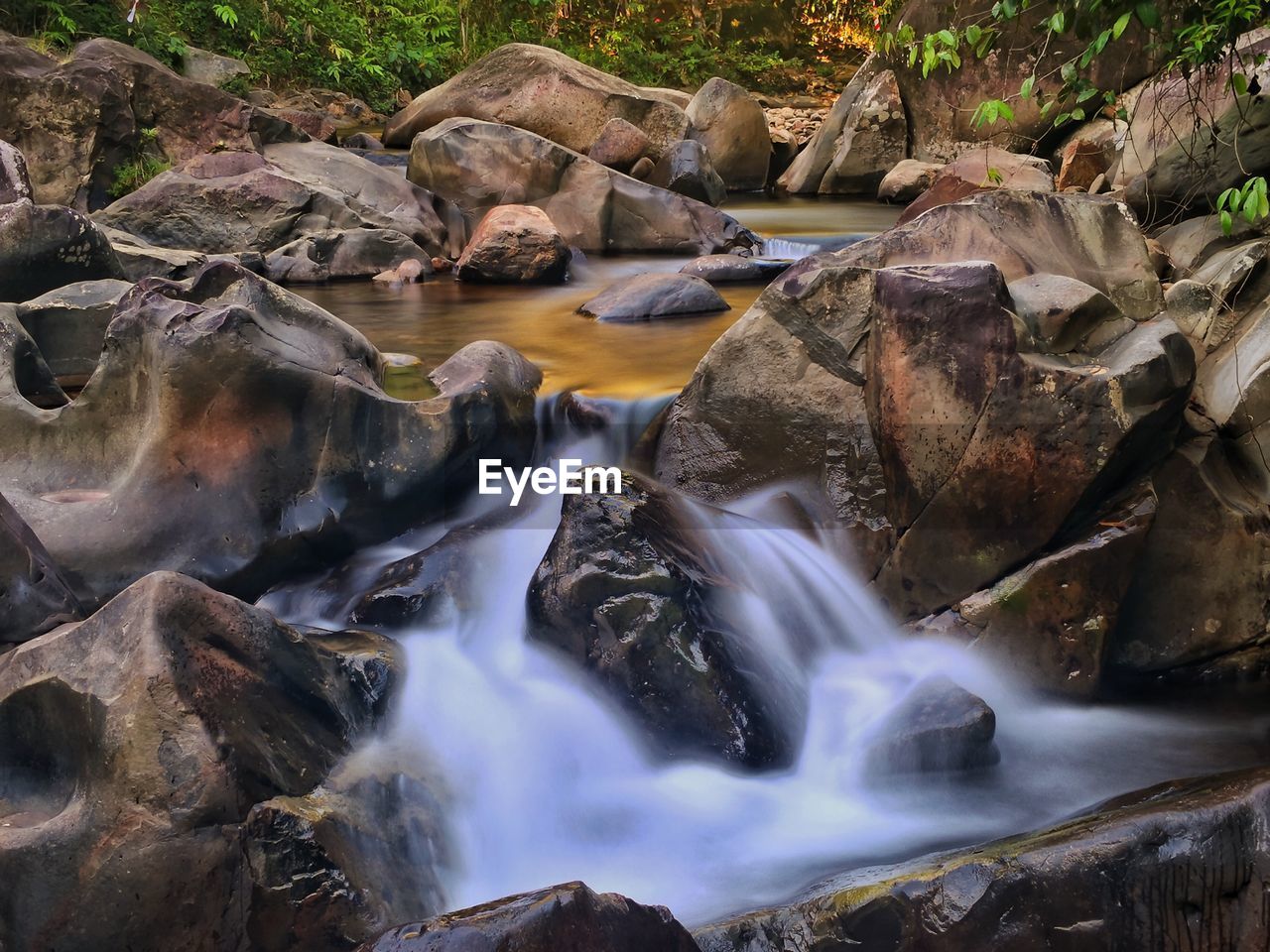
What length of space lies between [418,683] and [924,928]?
178 centimetres

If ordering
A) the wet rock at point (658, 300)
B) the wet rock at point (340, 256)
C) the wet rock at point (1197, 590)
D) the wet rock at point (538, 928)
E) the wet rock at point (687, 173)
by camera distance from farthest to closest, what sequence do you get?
the wet rock at point (687, 173) → the wet rock at point (340, 256) → the wet rock at point (658, 300) → the wet rock at point (1197, 590) → the wet rock at point (538, 928)

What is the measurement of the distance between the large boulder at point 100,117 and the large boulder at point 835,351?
8.49m

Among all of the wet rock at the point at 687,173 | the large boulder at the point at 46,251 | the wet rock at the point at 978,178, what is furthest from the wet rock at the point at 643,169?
the large boulder at the point at 46,251

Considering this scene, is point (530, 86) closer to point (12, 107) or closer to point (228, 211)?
point (228, 211)

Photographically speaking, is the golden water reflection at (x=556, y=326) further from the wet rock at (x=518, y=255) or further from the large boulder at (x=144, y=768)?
the large boulder at (x=144, y=768)

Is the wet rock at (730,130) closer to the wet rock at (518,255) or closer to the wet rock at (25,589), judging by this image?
the wet rock at (518,255)

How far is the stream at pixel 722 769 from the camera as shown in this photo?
3.34 m

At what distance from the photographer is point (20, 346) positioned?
16.1 feet

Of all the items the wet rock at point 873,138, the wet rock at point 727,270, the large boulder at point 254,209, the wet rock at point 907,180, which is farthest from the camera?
the wet rock at point 873,138

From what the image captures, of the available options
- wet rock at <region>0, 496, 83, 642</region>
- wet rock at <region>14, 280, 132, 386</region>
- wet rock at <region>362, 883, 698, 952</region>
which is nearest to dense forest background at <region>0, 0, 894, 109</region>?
wet rock at <region>14, 280, 132, 386</region>

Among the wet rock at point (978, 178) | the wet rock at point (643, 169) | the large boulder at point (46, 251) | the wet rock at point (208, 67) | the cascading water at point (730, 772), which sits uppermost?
the wet rock at point (208, 67)

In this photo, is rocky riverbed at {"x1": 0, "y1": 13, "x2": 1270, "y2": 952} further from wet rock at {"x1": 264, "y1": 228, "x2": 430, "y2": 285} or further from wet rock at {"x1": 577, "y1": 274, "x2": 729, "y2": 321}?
wet rock at {"x1": 264, "y1": 228, "x2": 430, "y2": 285}

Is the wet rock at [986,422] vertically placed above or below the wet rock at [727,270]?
above

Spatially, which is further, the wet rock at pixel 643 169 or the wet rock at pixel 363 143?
the wet rock at pixel 363 143
